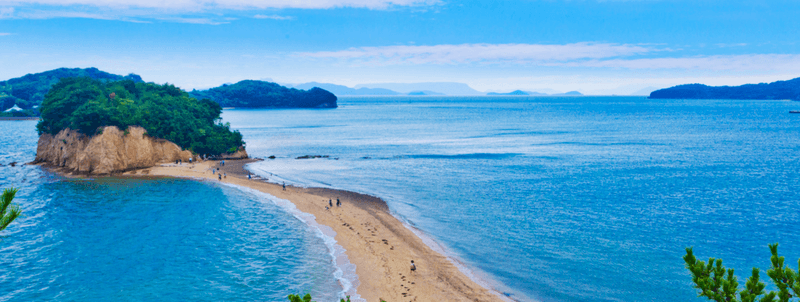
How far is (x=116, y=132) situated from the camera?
214 feet

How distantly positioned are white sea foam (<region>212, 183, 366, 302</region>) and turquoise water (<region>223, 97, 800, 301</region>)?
8.08 m

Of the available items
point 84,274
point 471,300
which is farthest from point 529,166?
point 84,274

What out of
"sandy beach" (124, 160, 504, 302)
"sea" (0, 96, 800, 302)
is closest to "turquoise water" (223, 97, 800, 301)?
"sea" (0, 96, 800, 302)

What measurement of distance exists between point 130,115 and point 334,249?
50.9 meters

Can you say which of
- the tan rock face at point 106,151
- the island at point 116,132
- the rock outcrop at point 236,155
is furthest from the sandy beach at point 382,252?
the rock outcrop at point 236,155

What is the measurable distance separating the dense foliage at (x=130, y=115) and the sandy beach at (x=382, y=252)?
25295 millimetres

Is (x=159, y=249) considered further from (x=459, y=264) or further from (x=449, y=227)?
(x=449, y=227)

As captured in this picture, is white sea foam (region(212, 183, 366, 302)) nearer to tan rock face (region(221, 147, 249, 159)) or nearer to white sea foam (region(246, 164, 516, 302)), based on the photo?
white sea foam (region(246, 164, 516, 302))

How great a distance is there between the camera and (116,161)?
212 feet

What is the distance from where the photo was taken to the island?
64188 mm

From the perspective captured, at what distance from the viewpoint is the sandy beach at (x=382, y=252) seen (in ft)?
89.2

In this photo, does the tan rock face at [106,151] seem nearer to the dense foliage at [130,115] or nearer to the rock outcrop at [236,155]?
the dense foliage at [130,115]

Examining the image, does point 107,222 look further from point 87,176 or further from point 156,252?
point 87,176

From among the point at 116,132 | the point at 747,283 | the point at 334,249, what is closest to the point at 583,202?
the point at 334,249
